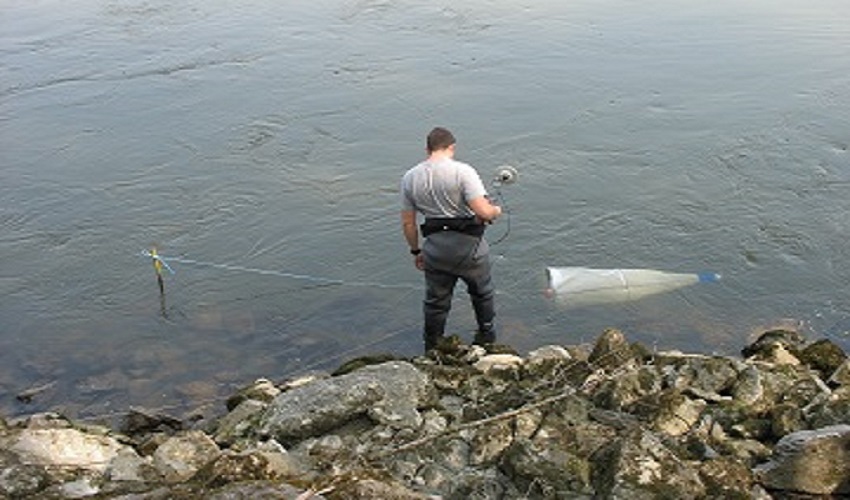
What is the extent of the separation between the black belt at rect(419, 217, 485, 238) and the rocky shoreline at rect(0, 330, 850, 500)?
947mm

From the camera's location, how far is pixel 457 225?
6027 millimetres

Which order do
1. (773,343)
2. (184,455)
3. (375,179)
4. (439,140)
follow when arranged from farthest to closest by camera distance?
(375,179) → (773,343) → (439,140) → (184,455)

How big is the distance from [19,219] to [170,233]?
1823 mm

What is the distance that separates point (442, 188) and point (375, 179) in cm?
386

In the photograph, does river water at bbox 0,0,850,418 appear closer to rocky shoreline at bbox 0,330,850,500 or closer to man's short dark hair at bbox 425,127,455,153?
rocky shoreline at bbox 0,330,850,500

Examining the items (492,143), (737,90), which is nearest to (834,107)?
(737,90)

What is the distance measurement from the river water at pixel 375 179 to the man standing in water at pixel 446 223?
2.70 ft

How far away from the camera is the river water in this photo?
23.6ft

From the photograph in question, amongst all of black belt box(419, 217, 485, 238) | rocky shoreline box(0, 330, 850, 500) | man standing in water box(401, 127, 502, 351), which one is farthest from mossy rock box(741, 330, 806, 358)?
black belt box(419, 217, 485, 238)

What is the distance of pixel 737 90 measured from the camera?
37.7 feet

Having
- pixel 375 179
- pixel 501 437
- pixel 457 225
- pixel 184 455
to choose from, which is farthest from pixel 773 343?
pixel 375 179

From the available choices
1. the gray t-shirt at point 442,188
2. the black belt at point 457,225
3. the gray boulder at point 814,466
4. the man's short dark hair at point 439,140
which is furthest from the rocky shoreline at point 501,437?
the man's short dark hair at point 439,140

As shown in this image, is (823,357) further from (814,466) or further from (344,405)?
(344,405)

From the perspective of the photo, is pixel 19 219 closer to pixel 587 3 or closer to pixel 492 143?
pixel 492 143
